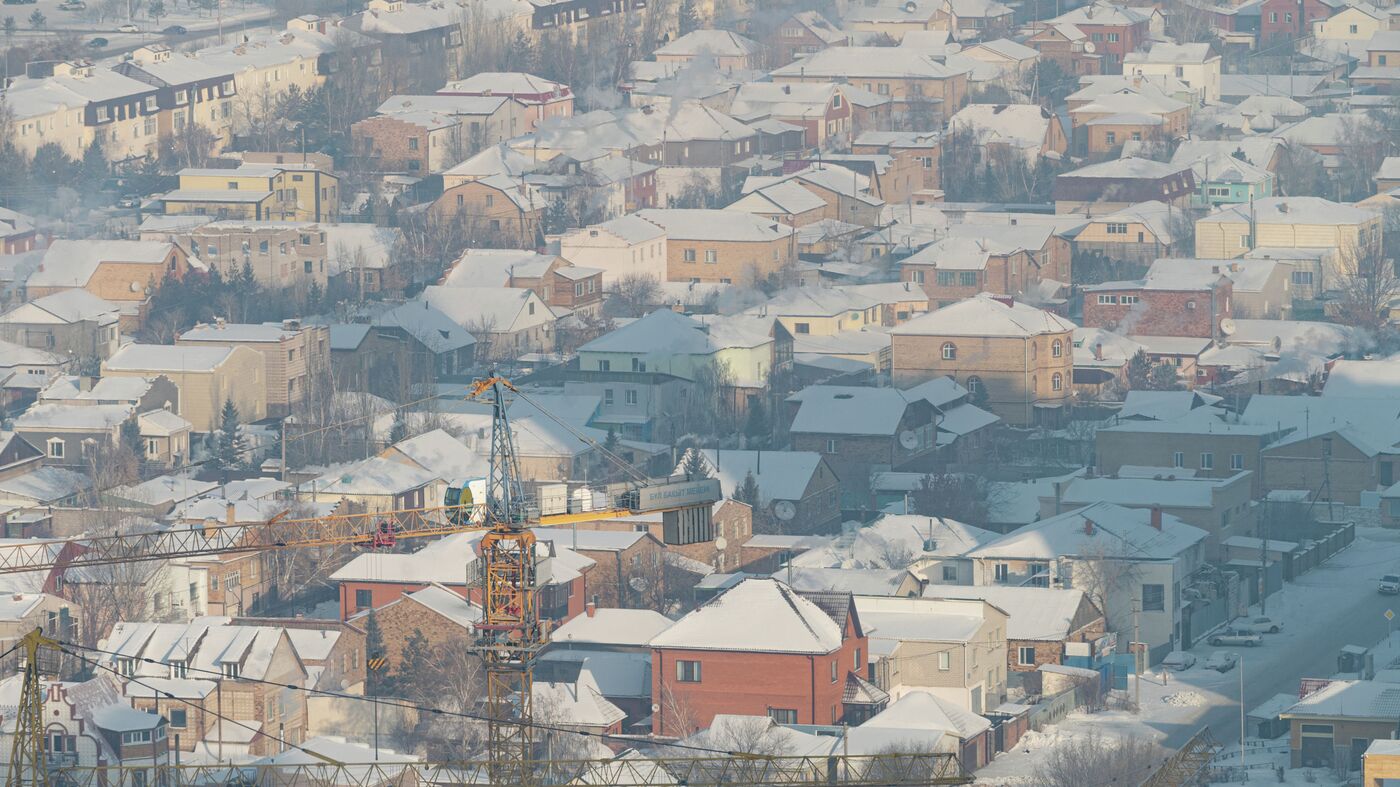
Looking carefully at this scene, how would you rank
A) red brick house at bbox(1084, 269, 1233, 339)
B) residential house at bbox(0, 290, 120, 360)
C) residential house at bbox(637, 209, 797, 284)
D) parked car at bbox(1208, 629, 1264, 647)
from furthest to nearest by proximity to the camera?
residential house at bbox(637, 209, 797, 284) → red brick house at bbox(1084, 269, 1233, 339) → residential house at bbox(0, 290, 120, 360) → parked car at bbox(1208, 629, 1264, 647)

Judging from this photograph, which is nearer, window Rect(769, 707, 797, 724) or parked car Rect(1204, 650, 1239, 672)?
window Rect(769, 707, 797, 724)

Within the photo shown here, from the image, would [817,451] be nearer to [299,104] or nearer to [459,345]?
[459,345]

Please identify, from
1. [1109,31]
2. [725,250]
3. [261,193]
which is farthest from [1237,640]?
[1109,31]

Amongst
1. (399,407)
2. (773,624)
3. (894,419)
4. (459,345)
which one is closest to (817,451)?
(894,419)

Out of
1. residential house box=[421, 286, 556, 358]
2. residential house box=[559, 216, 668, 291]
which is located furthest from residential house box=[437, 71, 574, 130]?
residential house box=[421, 286, 556, 358]

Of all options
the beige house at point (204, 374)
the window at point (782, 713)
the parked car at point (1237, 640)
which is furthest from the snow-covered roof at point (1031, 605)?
the beige house at point (204, 374)

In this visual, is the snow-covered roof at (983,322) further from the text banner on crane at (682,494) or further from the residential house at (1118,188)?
the text banner on crane at (682,494)

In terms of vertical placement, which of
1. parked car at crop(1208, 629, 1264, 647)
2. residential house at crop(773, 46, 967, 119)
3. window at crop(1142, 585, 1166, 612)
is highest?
window at crop(1142, 585, 1166, 612)

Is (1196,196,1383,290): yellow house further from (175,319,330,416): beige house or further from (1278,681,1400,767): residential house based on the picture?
(1278,681,1400,767): residential house
